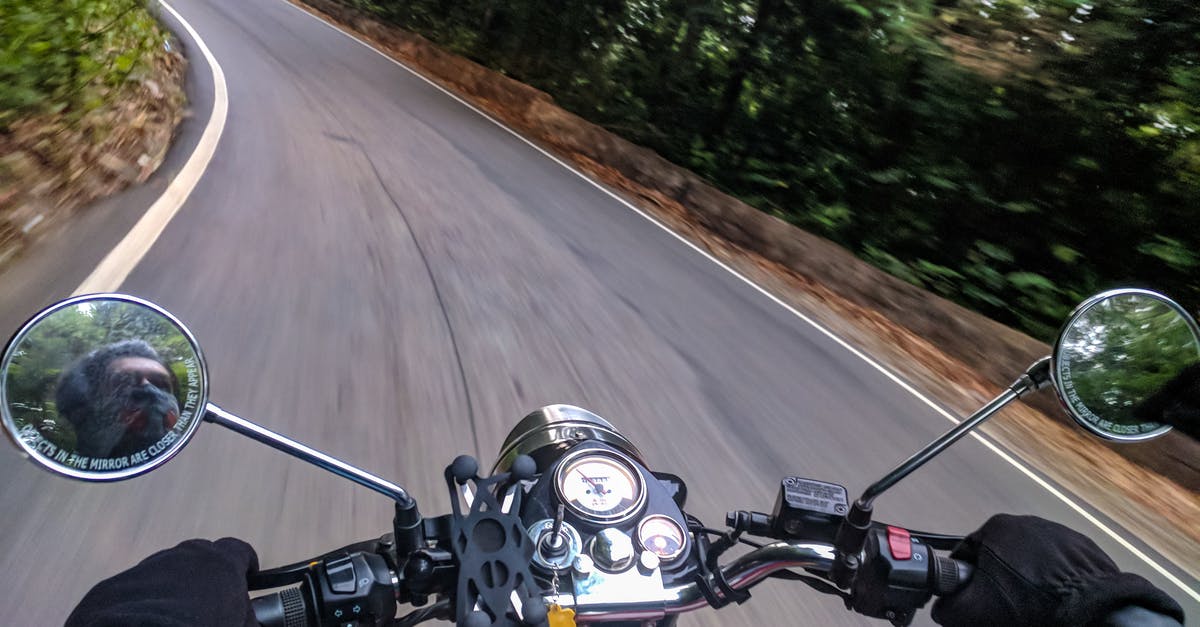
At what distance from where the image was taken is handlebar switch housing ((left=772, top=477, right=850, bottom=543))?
1.91 metres

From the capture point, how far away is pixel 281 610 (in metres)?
1.53

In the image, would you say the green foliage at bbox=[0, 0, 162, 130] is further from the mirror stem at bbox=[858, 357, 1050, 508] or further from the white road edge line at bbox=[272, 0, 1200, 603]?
the mirror stem at bbox=[858, 357, 1050, 508]

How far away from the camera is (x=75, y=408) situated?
53.7 inches

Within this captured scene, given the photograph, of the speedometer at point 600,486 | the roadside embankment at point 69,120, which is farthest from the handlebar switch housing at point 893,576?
the roadside embankment at point 69,120

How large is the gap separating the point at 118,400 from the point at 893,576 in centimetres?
145

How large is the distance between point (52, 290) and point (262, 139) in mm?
5555

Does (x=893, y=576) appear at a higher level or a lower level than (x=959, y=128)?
higher

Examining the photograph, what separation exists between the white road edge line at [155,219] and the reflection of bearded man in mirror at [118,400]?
4769 mm

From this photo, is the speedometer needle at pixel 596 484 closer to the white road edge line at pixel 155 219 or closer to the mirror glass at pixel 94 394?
the mirror glass at pixel 94 394

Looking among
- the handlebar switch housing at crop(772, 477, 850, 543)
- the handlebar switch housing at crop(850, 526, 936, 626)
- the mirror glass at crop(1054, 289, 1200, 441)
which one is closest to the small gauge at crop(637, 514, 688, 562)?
the handlebar switch housing at crop(772, 477, 850, 543)

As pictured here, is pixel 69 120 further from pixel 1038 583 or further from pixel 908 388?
pixel 1038 583

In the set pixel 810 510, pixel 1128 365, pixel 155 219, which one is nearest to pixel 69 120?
pixel 155 219

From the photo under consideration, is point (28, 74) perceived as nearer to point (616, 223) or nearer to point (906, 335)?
point (616, 223)

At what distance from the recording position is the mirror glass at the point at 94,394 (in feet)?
4.49
